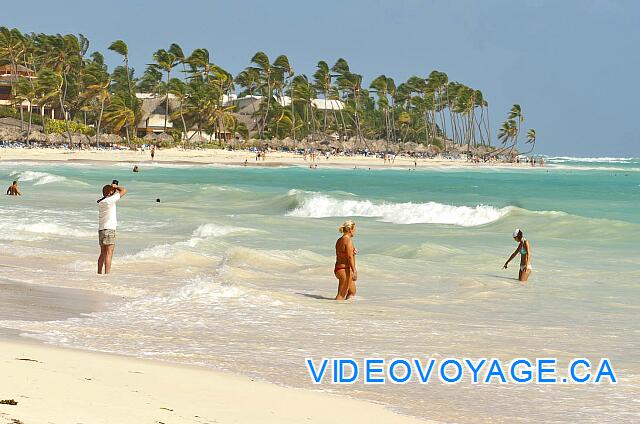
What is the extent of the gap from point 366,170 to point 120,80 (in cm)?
4069

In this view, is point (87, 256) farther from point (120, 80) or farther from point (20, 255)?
point (120, 80)

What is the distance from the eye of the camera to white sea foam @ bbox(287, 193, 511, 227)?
35.1m

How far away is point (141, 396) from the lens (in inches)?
253

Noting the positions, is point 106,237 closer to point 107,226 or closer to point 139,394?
point 107,226

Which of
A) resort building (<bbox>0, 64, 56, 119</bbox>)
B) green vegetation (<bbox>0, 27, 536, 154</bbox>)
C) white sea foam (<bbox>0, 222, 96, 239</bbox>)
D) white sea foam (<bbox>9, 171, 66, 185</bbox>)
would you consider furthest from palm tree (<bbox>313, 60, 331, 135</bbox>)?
white sea foam (<bbox>0, 222, 96, 239</bbox>)

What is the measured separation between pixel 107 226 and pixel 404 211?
23.0 meters

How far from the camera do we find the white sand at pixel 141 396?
18.8ft

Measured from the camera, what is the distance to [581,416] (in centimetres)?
707

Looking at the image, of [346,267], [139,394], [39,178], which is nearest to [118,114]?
[39,178]

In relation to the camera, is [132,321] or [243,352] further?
[132,321]

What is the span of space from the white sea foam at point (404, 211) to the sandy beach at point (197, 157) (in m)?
46.8

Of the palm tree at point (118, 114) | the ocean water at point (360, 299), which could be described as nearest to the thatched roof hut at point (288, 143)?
the palm tree at point (118, 114)

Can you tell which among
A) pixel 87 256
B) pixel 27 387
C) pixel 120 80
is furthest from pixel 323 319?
pixel 120 80

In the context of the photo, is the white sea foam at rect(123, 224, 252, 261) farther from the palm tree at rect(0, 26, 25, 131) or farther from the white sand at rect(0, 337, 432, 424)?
the palm tree at rect(0, 26, 25, 131)
